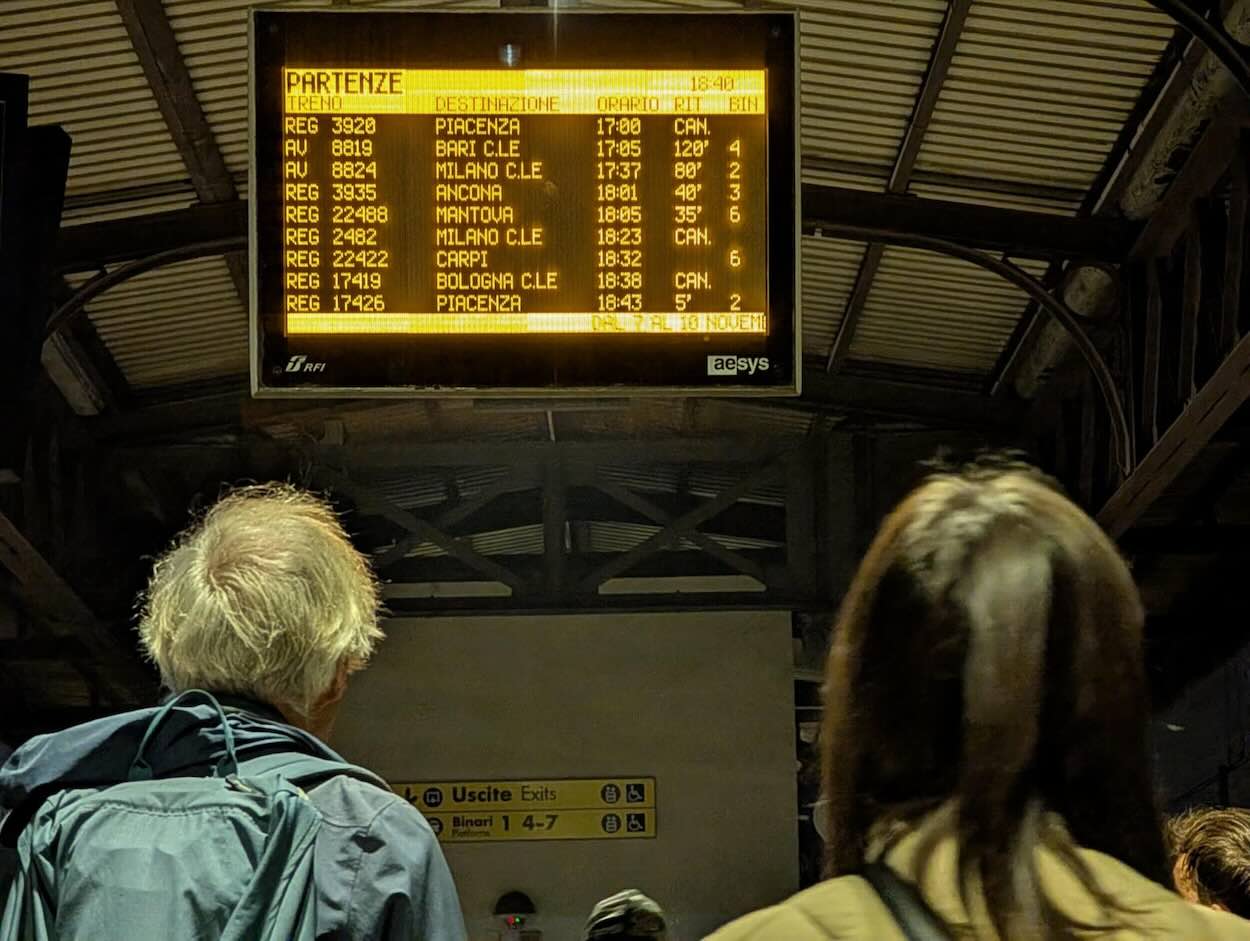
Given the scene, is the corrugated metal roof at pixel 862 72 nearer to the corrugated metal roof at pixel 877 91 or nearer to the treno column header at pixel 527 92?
the corrugated metal roof at pixel 877 91

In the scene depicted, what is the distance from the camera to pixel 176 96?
722 cm

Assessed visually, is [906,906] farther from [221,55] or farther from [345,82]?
[221,55]

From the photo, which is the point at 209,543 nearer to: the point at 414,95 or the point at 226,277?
the point at 414,95

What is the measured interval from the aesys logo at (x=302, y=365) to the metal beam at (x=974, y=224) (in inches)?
92.1

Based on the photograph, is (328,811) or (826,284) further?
(826,284)

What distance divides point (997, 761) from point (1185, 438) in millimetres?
5442

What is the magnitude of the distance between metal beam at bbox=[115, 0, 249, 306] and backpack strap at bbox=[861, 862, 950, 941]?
5512mm

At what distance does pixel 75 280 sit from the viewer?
8.70 m

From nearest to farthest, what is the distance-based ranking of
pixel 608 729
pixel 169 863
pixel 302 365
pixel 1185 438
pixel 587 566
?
pixel 169 863
pixel 302 365
pixel 1185 438
pixel 608 729
pixel 587 566

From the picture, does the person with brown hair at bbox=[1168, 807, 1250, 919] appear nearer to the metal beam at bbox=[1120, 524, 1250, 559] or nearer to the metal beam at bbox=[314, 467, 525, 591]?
the metal beam at bbox=[1120, 524, 1250, 559]

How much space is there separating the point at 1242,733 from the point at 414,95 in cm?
670

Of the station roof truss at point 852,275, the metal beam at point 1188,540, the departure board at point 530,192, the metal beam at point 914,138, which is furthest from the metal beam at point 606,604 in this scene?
the departure board at point 530,192

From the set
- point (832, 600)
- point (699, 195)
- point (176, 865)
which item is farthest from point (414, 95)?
point (832, 600)

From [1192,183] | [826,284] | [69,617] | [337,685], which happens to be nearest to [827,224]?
[1192,183]
